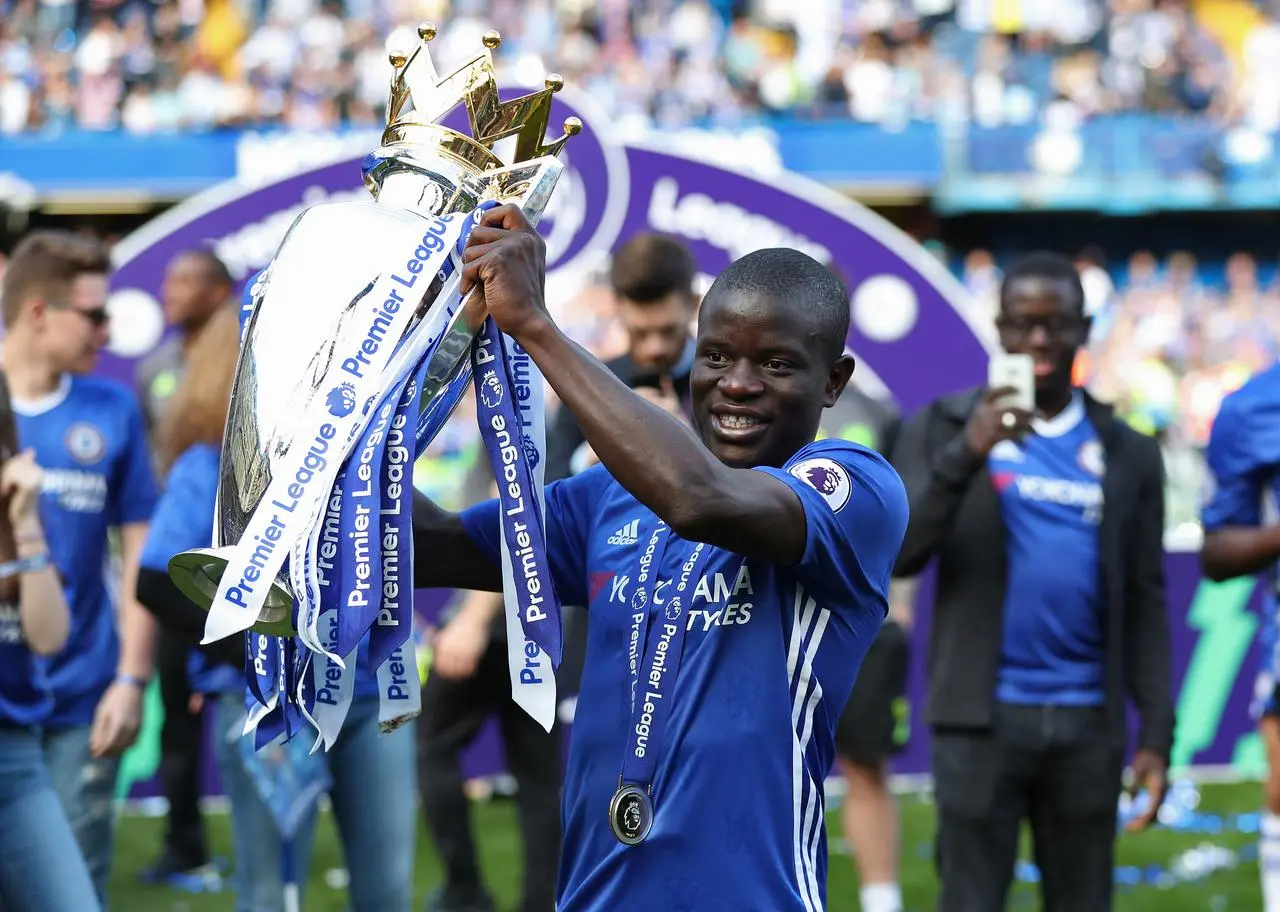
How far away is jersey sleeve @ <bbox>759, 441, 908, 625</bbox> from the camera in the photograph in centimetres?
250

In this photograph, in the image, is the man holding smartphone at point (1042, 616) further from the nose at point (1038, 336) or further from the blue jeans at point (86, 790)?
the blue jeans at point (86, 790)

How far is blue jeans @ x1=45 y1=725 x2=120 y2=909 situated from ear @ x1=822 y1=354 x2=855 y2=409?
2.62 metres

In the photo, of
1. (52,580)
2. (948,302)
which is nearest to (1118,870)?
(948,302)

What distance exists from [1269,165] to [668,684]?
2297cm

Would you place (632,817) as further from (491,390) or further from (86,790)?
(86,790)

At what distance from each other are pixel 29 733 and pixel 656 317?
202cm

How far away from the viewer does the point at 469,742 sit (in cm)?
598

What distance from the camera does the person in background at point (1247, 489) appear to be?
15.4ft

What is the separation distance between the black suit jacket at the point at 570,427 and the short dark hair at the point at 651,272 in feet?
0.71

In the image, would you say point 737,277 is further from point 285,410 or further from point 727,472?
point 285,410

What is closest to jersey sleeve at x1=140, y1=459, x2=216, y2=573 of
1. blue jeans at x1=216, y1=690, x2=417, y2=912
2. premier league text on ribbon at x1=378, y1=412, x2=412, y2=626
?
blue jeans at x1=216, y1=690, x2=417, y2=912

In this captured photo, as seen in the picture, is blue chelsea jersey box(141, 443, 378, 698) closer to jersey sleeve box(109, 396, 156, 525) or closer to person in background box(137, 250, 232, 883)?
jersey sleeve box(109, 396, 156, 525)

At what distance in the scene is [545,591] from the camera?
8.34ft

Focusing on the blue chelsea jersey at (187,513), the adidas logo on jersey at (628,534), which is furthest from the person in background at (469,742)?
the adidas logo on jersey at (628,534)
